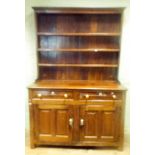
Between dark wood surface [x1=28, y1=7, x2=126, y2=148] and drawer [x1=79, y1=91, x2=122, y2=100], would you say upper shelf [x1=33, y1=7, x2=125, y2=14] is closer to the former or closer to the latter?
dark wood surface [x1=28, y1=7, x2=126, y2=148]

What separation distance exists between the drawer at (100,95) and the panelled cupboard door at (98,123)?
0.34ft

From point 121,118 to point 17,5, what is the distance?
2289 millimetres

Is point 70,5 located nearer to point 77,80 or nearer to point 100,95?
point 77,80

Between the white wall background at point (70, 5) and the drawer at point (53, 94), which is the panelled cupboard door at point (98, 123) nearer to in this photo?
the drawer at point (53, 94)

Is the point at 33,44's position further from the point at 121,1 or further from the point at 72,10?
the point at 121,1

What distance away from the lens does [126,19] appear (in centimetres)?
300

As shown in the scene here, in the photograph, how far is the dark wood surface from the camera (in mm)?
2652

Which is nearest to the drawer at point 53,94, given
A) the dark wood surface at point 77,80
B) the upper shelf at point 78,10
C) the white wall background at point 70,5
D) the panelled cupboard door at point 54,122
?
the dark wood surface at point 77,80

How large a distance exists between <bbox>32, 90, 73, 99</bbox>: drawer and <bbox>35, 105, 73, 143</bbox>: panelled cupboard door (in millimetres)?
115

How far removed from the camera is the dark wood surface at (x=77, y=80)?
265 cm

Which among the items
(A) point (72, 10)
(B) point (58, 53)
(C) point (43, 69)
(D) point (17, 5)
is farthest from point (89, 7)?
(D) point (17, 5)

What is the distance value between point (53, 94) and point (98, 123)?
0.61 metres

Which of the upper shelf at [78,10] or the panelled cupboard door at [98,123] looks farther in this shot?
the upper shelf at [78,10]

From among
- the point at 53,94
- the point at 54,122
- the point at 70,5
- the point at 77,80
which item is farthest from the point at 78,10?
the point at 54,122
